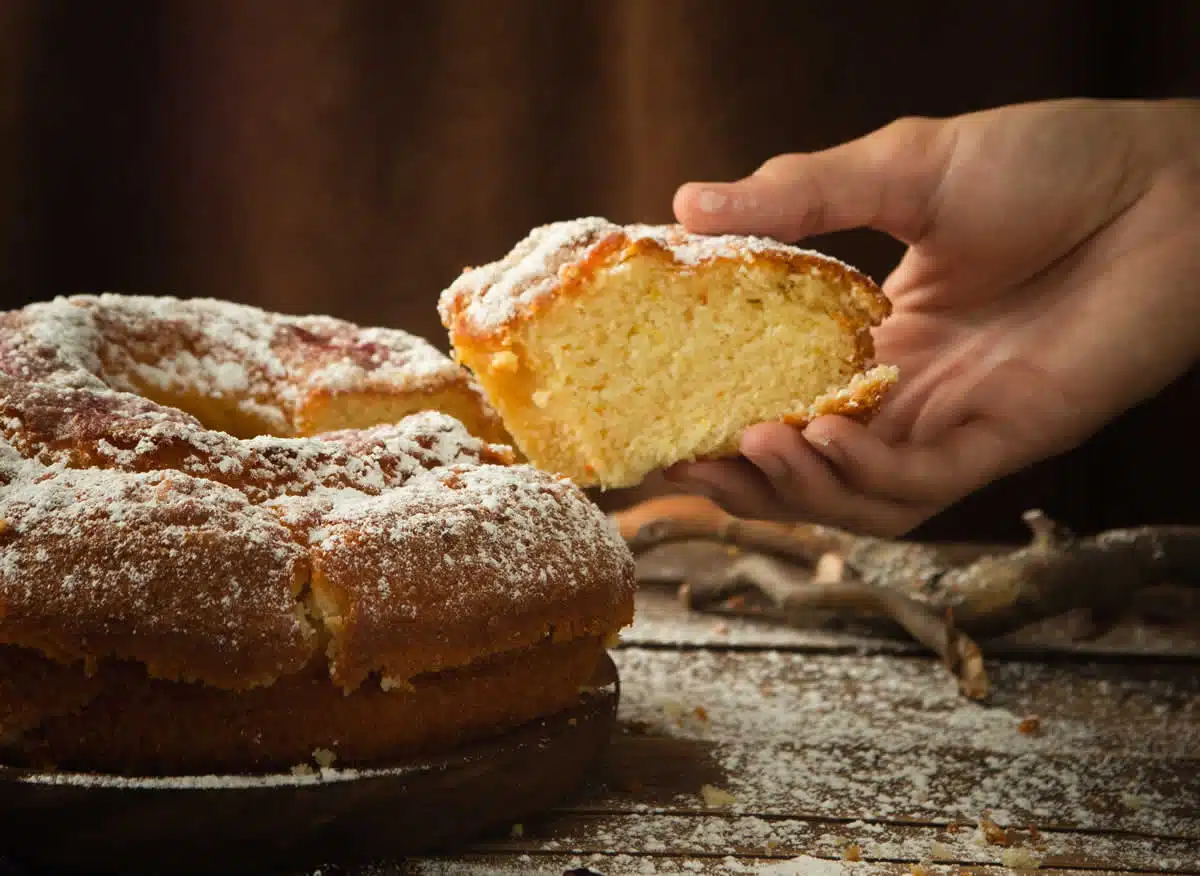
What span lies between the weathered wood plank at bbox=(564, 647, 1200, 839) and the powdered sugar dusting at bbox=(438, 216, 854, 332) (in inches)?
25.2

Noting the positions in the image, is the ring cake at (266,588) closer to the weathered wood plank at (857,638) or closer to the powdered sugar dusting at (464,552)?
the powdered sugar dusting at (464,552)

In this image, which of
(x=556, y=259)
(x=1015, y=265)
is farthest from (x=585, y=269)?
(x=1015, y=265)

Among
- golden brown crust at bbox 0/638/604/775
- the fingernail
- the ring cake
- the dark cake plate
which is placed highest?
the fingernail

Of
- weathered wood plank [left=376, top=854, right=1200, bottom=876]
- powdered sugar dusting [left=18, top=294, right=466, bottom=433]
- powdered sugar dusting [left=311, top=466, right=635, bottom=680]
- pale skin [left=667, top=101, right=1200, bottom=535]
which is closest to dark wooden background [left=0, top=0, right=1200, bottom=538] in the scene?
pale skin [left=667, top=101, right=1200, bottom=535]

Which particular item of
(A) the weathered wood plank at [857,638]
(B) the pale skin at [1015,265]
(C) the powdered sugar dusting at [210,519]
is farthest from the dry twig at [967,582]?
(C) the powdered sugar dusting at [210,519]

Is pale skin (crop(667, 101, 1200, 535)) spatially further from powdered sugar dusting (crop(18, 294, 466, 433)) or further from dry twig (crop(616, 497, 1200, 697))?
powdered sugar dusting (crop(18, 294, 466, 433))

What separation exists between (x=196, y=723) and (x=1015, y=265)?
165 centimetres

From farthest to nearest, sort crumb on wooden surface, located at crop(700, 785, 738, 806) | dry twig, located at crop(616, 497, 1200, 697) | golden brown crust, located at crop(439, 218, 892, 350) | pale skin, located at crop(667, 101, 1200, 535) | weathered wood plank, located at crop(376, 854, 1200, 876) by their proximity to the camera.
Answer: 1. dry twig, located at crop(616, 497, 1200, 697)
2. pale skin, located at crop(667, 101, 1200, 535)
3. golden brown crust, located at crop(439, 218, 892, 350)
4. crumb on wooden surface, located at crop(700, 785, 738, 806)
5. weathered wood plank, located at crop(376, 854, 1200, 876)

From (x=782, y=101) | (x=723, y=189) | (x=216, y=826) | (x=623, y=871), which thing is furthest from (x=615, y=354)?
(x=782, y=101)

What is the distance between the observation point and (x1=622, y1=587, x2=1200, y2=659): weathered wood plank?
2150 mm

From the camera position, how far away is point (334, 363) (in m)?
1.88

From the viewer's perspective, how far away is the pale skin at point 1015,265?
196cm

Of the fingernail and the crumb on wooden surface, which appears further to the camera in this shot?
the fingernail

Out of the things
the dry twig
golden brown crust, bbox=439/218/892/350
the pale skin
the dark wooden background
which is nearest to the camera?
golden brown crust, bbox=439/218/892/350
